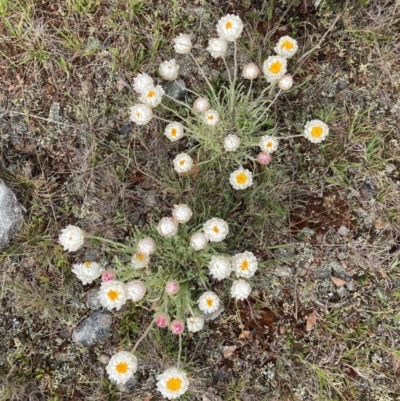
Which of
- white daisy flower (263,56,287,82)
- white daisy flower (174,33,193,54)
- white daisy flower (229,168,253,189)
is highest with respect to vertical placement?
white daisy flower (263,56,287,82)

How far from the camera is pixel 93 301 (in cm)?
278

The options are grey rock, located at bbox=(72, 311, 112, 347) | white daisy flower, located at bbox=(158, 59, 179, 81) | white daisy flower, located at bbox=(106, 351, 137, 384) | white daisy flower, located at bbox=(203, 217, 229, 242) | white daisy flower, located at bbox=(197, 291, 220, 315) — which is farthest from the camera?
grey rock, located at bbox=(72, 311, 112, 347)

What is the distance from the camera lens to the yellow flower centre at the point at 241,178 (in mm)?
2479

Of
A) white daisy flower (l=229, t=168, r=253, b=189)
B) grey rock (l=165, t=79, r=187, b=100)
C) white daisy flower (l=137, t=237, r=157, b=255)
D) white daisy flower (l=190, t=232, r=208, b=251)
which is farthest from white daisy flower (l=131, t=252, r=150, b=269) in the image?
grey rock (l=165, t=79, r=187, b=100)

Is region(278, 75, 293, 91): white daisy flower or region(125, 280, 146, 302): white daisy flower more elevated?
region(278, 75, 293, 91): white daisy flower

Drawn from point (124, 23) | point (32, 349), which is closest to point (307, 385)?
point (32, 349)

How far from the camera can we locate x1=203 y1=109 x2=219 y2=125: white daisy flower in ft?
8.09

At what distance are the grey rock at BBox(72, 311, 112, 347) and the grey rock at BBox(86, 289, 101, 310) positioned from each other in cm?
4

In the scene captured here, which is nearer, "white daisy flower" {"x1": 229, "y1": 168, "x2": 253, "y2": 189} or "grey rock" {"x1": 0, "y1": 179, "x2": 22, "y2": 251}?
"white daisy flower" {"x1": 229, "y1": 168, "x2": 253, "y2": 189}

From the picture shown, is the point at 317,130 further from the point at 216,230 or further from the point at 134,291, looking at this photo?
the point at 134,291

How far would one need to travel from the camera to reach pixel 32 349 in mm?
2787

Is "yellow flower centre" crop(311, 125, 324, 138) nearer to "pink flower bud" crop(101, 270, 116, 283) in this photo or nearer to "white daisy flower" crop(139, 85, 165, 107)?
"white daisy flower" crop(139, 85, 165, 107)

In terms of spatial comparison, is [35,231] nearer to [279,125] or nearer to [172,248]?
[172,248]

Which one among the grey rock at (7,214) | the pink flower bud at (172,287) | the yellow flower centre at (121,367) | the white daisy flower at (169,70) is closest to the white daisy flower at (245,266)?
the pink flower bud at (172,287)
